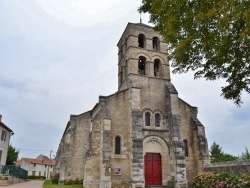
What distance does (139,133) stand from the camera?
20.3m

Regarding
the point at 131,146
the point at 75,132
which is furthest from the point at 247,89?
the point at 75,132

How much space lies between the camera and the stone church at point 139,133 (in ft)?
64.3

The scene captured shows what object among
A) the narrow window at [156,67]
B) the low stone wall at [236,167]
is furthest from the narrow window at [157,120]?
the low stone wall at [236,167]

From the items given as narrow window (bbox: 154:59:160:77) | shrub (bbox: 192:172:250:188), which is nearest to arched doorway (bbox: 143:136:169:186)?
shrub (bbox: 192:172:250:188)

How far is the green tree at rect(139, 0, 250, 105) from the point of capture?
6.33 metres

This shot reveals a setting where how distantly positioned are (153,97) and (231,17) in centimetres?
1687

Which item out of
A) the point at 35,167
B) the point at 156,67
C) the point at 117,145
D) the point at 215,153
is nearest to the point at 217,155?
the point at 215,153

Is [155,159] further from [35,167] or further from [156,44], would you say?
[35,167]

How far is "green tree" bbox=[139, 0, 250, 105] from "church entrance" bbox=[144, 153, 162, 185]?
13.2 metres

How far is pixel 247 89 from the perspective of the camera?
8844 mm

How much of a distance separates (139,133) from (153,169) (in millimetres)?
3547

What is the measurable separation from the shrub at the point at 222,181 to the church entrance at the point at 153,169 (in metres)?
4.02

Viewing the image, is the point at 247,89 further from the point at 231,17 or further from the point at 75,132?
the point at 75,132

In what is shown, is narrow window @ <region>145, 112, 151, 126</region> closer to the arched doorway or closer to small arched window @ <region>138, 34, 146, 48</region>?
the arched doorway
